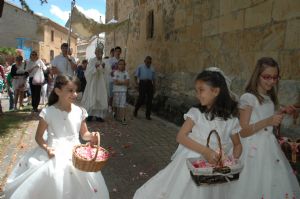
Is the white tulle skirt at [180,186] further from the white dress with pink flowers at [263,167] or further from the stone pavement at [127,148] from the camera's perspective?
the stone pavement at [127,148]

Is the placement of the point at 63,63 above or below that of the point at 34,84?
above

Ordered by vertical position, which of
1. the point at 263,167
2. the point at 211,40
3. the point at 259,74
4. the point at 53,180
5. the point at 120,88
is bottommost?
the point at 53,180

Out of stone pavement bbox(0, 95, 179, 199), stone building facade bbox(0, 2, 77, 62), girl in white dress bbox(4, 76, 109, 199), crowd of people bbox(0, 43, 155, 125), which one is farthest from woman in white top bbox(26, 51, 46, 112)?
stone building facade bbox(0, 2, 77, 62)

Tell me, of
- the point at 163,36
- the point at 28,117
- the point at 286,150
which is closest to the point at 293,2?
the point at 286,150

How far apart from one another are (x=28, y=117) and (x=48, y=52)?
35.8 metres

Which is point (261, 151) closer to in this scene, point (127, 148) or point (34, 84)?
point (127, 148)

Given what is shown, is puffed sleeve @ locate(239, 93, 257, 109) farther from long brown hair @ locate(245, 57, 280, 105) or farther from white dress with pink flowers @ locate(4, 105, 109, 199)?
white dress with pink flowers @ locate(4, 105, 109, 199)

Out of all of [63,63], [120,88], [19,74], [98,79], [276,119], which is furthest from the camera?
[19,74]

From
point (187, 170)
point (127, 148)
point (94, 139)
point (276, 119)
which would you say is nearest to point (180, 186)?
point (187, 170)

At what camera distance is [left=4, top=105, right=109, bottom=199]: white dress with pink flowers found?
3275mm

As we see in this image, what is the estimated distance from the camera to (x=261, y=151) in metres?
3.58

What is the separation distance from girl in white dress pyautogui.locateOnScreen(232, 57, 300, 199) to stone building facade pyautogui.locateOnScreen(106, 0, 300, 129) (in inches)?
70.2

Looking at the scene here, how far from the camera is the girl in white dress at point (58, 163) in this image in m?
3.28

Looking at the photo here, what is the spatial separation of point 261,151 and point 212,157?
101 cm
